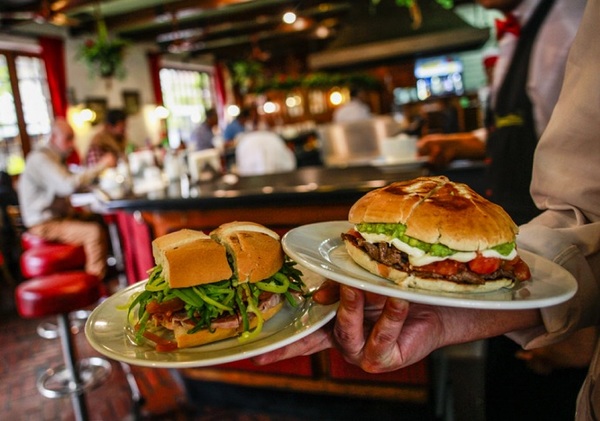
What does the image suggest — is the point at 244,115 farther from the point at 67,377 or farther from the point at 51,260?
the point at 67,377

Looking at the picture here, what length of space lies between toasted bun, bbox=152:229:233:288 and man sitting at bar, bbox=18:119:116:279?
3891mm

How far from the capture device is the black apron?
175 cm

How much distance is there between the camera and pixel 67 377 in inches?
134

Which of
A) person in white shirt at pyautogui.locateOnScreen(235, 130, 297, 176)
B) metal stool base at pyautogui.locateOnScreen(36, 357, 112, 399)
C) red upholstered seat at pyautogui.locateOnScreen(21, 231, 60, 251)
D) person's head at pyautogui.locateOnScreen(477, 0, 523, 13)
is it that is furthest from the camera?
person in white shirt at pyautogui.locateOnScreen(235, 130, 297, 176)

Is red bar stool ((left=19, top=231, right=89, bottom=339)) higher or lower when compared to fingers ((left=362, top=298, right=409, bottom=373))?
lower

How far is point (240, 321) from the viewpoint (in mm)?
979

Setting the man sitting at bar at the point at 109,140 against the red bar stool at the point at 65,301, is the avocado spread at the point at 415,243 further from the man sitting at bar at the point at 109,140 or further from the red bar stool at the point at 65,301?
the man sitting at bar at the point at 109,140

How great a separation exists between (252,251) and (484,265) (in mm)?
465

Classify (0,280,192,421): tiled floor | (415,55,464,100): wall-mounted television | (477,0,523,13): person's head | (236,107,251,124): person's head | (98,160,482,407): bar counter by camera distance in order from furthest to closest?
(415,55,464,100): wall-mounted television
(236,107,251,124): person's head
(0,280,192,421): tiled floor
(98,160,482,407): bar counter
(477,0,523,13): person's head

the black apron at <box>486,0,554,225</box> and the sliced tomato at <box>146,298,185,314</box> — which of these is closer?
the sliced tomato at <box>146,298,185,314</box>

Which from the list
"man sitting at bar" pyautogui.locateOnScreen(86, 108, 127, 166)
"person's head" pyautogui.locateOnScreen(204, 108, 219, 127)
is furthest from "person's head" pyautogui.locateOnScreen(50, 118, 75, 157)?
"person's head" pyautogui.locateOnScreen(204, 108, 219, 127)

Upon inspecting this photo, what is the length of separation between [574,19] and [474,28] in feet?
31.4

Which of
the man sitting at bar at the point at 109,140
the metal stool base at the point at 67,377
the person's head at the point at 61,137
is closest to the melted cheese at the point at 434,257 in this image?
the metal stool base at the point at 67,377

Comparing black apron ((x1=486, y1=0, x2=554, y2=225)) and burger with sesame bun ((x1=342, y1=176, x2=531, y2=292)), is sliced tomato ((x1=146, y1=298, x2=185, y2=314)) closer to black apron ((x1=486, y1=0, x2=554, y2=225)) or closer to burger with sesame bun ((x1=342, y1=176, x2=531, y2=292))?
burger with sesame bun ((x1=342, y1=176, x2=531, y2=292))
